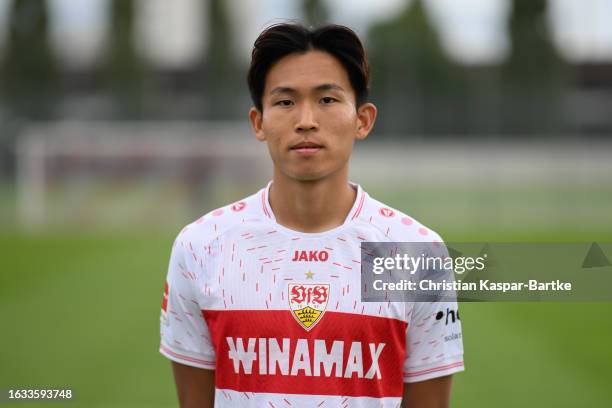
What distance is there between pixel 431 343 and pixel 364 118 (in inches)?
27.9

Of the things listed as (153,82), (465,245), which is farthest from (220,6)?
(465,245)

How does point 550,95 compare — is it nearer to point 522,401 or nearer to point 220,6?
point 220,6

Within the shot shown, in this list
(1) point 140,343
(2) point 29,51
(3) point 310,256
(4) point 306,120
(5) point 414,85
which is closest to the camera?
(4) point 306,120

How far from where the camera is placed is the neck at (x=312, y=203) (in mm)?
2363

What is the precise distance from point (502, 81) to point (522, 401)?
21152mm

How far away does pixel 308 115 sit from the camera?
2246 mm

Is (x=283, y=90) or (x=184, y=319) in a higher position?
(x=283, y=90)

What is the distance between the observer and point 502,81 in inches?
1035

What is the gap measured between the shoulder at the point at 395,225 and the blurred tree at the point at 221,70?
2368 cm

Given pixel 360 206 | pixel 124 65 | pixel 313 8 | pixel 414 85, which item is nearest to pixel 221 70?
pixel 124 65

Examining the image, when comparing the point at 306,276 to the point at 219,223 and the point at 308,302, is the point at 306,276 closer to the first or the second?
the point at 308,302

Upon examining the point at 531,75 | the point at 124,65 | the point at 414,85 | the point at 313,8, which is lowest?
the point at 414,85

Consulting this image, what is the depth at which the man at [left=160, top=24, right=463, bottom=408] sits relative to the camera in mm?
2275

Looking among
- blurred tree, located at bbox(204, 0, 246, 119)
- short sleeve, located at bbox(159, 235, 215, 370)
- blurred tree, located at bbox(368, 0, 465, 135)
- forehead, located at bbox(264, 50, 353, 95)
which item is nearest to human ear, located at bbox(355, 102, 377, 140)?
forehead, located at bbox(264, 50, 353, 95)
